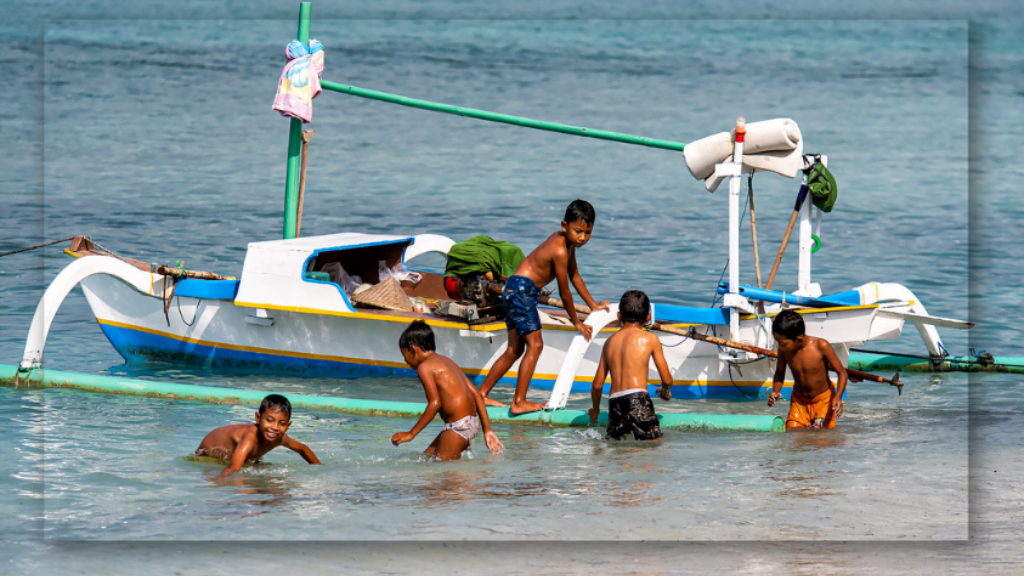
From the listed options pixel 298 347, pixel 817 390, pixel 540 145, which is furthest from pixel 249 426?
pixel 540 145

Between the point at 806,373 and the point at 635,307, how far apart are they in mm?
1473

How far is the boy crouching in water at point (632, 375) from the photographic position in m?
8.73

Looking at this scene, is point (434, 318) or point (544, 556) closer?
point (544, 556)

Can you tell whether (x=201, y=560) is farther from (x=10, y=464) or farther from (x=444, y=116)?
(x=444, y=116)

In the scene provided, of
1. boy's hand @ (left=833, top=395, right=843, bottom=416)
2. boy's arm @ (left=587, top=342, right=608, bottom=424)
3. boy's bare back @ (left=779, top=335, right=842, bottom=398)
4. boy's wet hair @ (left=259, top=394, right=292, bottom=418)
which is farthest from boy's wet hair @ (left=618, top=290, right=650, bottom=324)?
boy's wet hair @ (left=259, top=394, right=292, bottom=418)

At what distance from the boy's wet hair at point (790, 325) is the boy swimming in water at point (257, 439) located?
3.66m

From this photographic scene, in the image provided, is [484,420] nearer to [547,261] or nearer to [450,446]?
[450,446]

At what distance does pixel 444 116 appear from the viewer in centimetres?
3120

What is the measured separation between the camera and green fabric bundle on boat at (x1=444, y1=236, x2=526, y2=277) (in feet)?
34.4

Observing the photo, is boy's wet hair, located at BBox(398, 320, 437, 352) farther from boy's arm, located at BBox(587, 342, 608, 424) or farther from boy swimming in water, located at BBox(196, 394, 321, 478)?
boy's arm, located at BBox(587, 342, 608, 424)

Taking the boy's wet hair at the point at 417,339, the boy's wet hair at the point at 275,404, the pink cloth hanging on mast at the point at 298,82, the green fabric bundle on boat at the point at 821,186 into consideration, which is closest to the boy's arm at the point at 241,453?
the boy's wet hair at the point at 275,404

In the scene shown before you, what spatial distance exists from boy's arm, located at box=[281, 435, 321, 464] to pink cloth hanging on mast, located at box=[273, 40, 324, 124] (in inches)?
183

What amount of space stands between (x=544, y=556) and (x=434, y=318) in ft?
15.2

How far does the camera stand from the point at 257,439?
7.85 m
